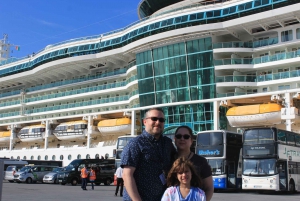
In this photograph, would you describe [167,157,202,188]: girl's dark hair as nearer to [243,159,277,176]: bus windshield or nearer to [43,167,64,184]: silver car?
[243,159,277,176]: bus windshield

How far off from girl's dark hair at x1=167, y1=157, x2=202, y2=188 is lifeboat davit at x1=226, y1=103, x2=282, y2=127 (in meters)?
30.2

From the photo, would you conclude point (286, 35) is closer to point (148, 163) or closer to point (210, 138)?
point (210, 138)

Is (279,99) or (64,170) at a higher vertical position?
(279,99)

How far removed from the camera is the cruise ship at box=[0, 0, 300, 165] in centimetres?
3450

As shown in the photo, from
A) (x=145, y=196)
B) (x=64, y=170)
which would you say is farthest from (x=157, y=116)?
(x=64, y=170)

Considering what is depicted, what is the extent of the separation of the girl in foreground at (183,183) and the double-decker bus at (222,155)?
19037 mm

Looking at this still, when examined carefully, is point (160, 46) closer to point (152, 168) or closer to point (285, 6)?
point (285, 6)

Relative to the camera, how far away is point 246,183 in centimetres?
2205

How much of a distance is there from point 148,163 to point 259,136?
1821cm

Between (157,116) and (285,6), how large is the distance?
31721mm

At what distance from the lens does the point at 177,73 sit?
1512 inches

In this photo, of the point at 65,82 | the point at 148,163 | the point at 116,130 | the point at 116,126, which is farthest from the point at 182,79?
the point at 148,163

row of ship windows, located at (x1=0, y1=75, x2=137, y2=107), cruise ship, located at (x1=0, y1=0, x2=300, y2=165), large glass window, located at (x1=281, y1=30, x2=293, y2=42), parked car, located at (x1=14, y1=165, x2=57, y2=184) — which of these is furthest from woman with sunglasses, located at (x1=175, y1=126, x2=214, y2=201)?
row of ship windows, located at (x1=0, y1=75, x2=137, y2=107)

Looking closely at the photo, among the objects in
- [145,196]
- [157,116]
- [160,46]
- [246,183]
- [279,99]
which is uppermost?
[160,46]
